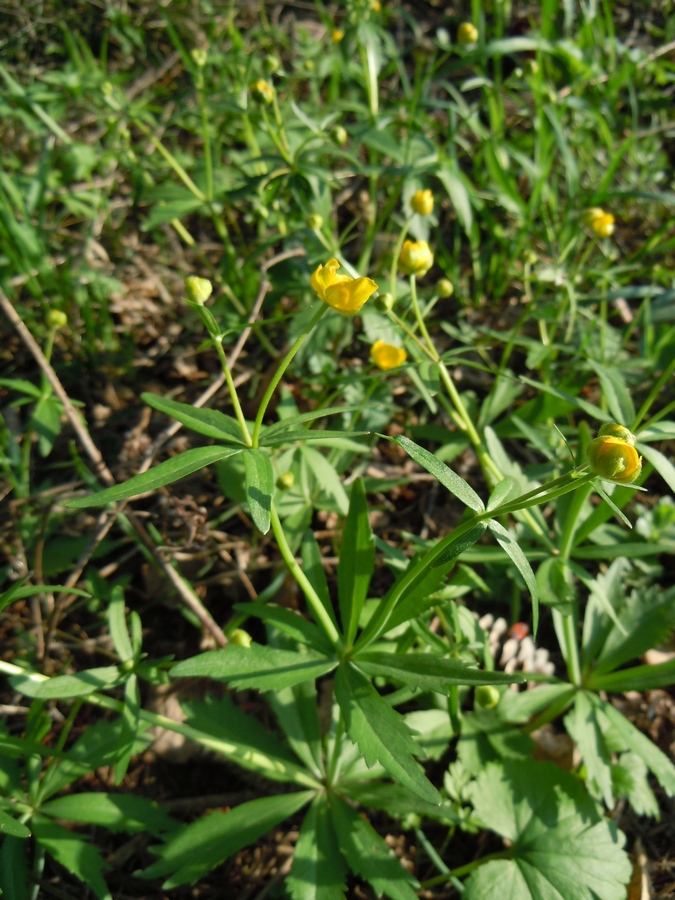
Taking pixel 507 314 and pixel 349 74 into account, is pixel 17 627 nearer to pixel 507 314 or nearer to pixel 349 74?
pixel 507 314

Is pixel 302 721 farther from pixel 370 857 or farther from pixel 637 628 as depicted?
pixel 637 628

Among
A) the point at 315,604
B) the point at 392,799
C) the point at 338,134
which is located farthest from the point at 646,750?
the point at 338,134

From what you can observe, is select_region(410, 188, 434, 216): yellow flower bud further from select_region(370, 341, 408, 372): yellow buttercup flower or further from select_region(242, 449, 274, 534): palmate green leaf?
select_region(242, 449, 274, 534): palmate green leaf

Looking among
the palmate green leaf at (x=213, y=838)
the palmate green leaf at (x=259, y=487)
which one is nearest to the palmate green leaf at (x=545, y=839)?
the palmate green leaf at (x=213, y=838)

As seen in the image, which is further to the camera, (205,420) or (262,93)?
(262,93)

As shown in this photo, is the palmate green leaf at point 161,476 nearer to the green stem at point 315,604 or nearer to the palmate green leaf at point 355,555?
the green stem at point 315,604

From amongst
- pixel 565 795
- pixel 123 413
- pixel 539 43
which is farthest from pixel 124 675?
pixel 539 43

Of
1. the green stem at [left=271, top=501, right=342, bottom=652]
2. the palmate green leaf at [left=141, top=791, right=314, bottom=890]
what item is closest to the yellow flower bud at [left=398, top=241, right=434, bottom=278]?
the green stem at [left=271, top=501, right=342, bottom=652]
